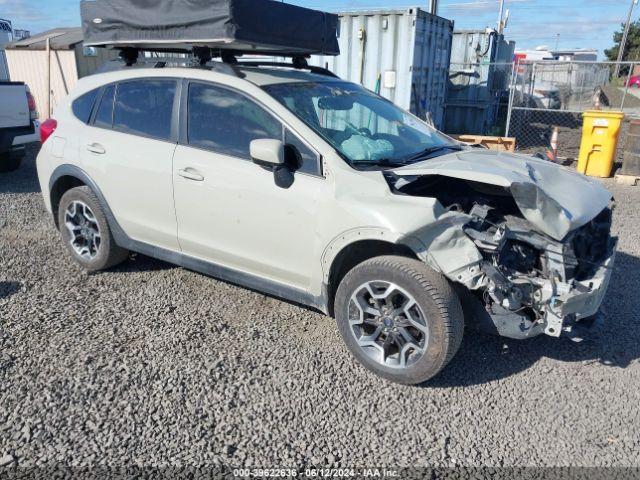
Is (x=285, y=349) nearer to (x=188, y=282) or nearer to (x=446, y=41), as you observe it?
(x=188, y=282)

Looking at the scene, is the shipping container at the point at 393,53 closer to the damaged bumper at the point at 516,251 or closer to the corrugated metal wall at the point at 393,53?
the corrugated metal wall at the point at 393,53

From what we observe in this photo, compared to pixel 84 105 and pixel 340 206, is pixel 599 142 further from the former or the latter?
pixel 84 105

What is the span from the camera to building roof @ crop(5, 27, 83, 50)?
14.2m

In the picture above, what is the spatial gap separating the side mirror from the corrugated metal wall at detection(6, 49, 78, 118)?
1283cm

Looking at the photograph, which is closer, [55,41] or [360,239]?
[360,239]

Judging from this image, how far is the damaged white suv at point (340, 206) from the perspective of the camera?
319 cm

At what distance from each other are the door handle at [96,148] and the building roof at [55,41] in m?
11.3

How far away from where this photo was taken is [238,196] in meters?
3.78

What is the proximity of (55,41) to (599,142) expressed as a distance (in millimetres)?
13900

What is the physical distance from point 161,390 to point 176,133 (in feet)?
6.42

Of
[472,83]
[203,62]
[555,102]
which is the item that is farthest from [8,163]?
[555,102]

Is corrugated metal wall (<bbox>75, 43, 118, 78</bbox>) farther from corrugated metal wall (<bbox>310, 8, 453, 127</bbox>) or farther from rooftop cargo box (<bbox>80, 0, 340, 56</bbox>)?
rooftop cargo box (<bbox>80, 0, 340, 56</bbox>)

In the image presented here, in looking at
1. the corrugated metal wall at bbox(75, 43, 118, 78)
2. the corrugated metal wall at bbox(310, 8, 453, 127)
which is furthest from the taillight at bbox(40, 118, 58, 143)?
the corrugated metal wall at bbox(75, 43, 118, 78)

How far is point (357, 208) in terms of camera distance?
11.0ft
